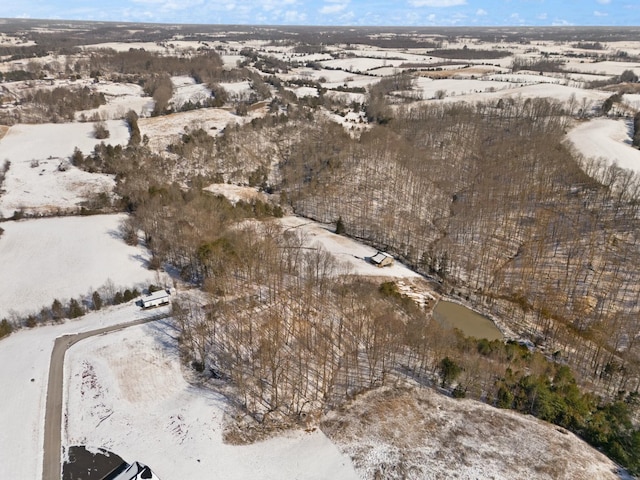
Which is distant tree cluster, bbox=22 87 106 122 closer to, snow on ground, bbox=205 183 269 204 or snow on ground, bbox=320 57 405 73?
snow on ground, bbox=205 183 269 204

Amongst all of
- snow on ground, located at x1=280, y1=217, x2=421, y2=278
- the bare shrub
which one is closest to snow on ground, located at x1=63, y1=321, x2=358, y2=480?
snow on ground, located at x1=280, y1=217, x2=421, y2=278

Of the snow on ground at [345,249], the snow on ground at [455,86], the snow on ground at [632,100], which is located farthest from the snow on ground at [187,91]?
the snow on ground at [632,100]

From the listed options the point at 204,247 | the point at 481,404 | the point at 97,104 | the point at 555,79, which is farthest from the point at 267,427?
the point at 555,79

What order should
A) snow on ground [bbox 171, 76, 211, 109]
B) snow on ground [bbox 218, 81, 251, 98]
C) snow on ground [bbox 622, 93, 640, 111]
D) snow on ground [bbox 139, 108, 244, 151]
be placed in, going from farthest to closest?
1. snow on ground [bbox 218, 81, 251, 98]
2. snow on ground [bbox 622, 93, 640, 111]
3. snow on ground [bbox 171, 76, 211, 109]
4. snow on ground [bbox 139, 108, 244, 151]

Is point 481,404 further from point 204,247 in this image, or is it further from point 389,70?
point 389,70

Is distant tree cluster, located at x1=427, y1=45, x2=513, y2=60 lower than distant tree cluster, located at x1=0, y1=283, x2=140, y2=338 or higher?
higher

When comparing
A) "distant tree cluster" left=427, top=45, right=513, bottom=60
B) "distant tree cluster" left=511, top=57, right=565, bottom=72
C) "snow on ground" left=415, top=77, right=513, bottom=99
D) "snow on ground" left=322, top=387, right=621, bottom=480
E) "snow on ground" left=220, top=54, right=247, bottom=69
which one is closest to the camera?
"snow on ground" left=322, top=387, right=621, bottom=480

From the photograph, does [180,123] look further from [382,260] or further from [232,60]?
[232,60]
